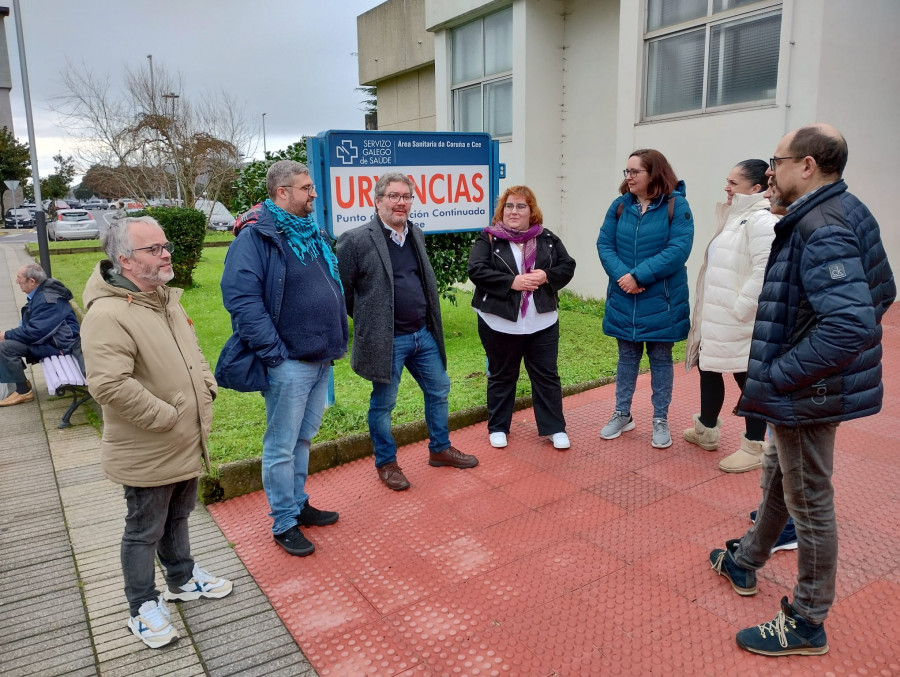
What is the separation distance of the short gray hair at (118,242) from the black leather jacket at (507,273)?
2.40m

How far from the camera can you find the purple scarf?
4.68 metres

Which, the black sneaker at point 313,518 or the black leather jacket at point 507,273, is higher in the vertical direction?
the black leather jacket at point 507,273

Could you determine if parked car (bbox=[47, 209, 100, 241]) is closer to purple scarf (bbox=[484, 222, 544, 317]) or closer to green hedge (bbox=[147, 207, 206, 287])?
green hedge (bbox=[147, 207, 206, 287])

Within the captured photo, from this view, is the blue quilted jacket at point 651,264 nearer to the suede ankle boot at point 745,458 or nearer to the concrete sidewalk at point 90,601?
the suede ankle boot at point 745,458

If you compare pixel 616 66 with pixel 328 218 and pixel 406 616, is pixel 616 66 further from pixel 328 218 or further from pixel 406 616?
pixel 406 616

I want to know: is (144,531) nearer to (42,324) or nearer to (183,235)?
(42,324)

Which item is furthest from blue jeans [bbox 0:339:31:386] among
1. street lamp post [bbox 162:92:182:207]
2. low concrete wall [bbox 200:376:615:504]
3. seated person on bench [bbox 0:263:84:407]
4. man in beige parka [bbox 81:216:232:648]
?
street lamp post [bbox 162:92:182:207]

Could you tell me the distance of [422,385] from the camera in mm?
4508

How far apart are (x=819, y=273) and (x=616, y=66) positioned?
8.42 metres

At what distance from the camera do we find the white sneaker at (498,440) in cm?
489

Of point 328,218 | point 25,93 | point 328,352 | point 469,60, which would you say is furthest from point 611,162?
point 25,93

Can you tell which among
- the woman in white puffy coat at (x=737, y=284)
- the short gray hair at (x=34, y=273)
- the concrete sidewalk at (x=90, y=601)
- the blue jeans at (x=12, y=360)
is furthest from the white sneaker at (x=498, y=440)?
the blue jeans at (x=12, y=360)

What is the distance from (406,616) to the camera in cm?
301

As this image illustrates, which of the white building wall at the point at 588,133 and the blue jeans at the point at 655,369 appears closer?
the blue jeans at the point at 655,369
